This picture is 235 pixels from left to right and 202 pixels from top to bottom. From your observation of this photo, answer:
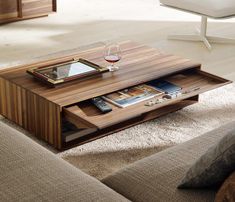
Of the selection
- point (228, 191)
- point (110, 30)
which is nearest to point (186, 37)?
point (110, 30)

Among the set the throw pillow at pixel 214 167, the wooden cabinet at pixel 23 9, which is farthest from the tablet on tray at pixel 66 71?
the wooden cabinet at pixel 23 9

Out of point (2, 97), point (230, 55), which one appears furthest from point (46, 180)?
point (230, 55)

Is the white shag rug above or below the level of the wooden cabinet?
below

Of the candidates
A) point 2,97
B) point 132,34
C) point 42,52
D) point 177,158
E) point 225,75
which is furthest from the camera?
point 132,34

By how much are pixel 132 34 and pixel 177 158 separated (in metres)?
2.93

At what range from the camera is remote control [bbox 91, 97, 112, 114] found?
2920 mm

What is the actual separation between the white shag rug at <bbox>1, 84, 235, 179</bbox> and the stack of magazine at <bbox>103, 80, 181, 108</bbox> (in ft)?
0.74

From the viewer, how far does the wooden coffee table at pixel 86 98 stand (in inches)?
114

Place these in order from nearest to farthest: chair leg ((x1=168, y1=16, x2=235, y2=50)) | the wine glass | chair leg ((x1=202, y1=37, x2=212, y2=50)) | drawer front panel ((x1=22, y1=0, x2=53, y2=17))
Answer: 1. the wine glass
2. chair leg ((x1=202, y1=37, x2=212, y2=50))
3. chair leg ((x1=168, y1=16, x2=235, y2=50))
4. drawer front panel ((x1=22, y1=0, x2=53, y2=17))

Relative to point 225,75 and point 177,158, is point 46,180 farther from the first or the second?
point 225,75

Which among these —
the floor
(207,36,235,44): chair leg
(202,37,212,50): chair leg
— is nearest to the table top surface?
the floor

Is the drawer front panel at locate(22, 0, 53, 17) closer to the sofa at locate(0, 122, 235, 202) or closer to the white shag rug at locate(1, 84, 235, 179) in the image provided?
the white shag rug at locate(1, 84, 235, 179)

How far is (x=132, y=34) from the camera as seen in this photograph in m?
4.94

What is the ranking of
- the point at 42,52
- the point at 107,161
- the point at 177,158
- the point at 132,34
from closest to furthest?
the point at 177,158
the point at 107,161
the point at 42,52
the point at 132,34
